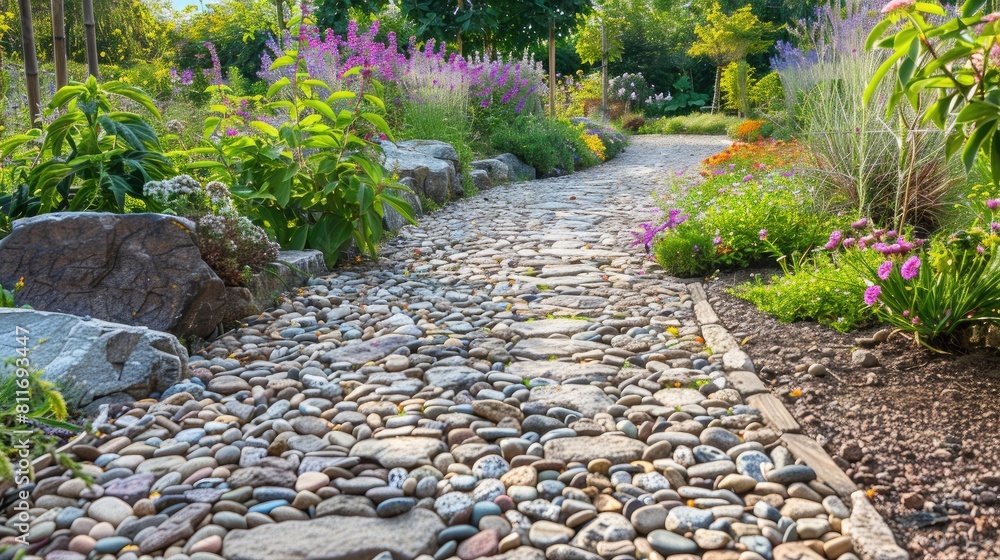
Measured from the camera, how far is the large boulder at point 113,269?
317cm

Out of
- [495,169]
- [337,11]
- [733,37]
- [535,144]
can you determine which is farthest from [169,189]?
[733,37]

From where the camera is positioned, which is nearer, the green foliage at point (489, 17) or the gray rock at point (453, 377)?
the gray rock at point (453, 377)

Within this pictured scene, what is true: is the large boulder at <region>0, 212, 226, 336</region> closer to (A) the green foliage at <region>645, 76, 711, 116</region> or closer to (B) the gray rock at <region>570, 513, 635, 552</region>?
(B) the gray rock at <region>570, 513, 635, 552</region>

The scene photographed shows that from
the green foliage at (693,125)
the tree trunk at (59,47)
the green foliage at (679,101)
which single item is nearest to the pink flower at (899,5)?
the tree trunk at (59,47)

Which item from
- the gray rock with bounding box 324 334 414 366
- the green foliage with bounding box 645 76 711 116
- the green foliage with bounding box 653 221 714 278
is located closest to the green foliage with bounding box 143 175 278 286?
the gray rock with bounding box 324 334 414 366

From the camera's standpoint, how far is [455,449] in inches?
92.6

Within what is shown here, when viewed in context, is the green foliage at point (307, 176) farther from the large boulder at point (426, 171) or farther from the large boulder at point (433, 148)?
the large boulder at point (433, 148)

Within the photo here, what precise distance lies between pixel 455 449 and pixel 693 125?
19156 mm

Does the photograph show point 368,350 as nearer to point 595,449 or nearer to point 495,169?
point 595,449

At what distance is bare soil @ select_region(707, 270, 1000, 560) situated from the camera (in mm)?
1924

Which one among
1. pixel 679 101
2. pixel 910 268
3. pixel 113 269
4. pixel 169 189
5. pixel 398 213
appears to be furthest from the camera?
pixel 679 101

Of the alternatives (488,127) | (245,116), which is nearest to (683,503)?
(245,116)

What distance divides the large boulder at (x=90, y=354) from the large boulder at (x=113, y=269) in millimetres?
458

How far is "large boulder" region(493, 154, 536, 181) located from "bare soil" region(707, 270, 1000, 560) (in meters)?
6.51
